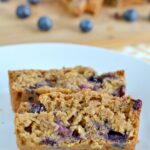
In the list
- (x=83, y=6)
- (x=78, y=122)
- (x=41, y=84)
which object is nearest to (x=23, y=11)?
(x=83, y=6)

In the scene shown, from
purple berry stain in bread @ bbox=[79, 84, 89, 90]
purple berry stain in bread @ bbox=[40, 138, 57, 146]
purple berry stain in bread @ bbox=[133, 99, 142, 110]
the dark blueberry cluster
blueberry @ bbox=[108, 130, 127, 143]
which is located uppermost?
purple berry stain in bread @ bbox=[79, 84, 89, 90]

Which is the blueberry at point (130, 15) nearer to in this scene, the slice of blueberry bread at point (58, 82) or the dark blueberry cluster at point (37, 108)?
the slice of blueberry bread at point (58, 82)

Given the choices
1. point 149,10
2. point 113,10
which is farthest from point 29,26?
point 149,10

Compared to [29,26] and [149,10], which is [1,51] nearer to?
[29,26]

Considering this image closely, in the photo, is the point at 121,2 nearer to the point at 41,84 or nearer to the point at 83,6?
the point at 83,6

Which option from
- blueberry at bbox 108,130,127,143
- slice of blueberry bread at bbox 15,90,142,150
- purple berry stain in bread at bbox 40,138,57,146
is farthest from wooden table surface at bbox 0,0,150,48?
purple berry stain in bread at bbox 40,138,57,146

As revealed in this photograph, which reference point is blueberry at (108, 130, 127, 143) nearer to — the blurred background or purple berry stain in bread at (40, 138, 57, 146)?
purple berry stain in bread at (40, 138, 57, 146)
